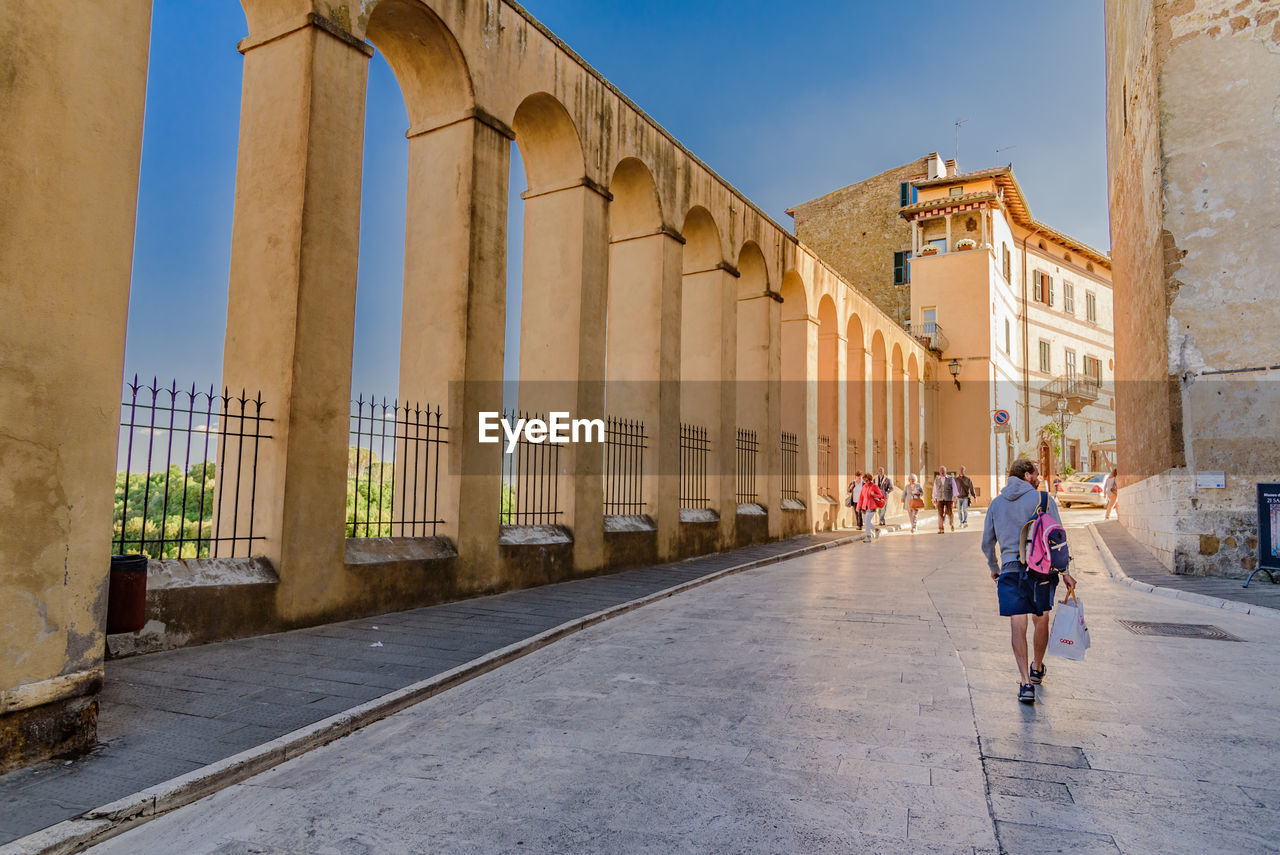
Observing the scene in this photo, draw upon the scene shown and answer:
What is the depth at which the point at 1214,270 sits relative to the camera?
39.3 ft

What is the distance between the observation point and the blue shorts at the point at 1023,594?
18.9 ft

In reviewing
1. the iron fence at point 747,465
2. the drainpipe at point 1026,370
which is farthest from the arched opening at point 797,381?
the drainpipe at point 1026,370

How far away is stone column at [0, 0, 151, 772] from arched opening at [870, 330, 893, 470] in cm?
2474

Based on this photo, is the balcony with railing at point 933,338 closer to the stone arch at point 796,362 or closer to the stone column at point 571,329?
the stone arch at point 796,362

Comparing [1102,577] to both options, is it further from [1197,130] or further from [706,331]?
[706,331]

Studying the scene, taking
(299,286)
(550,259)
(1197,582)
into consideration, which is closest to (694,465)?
(550,259)

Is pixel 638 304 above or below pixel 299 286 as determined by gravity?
above

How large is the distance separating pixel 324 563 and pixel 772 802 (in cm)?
510

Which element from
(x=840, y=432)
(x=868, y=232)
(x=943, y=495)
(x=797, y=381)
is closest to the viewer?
(x=797, y=381)

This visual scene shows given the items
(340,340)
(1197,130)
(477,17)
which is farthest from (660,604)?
(1197,130)

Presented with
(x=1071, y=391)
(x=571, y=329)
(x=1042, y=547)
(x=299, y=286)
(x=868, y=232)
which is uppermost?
(x=868, y=232)

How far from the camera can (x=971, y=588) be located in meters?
10.8

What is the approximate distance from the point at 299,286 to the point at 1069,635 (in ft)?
21.3

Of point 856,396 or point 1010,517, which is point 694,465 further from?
point 856,396
